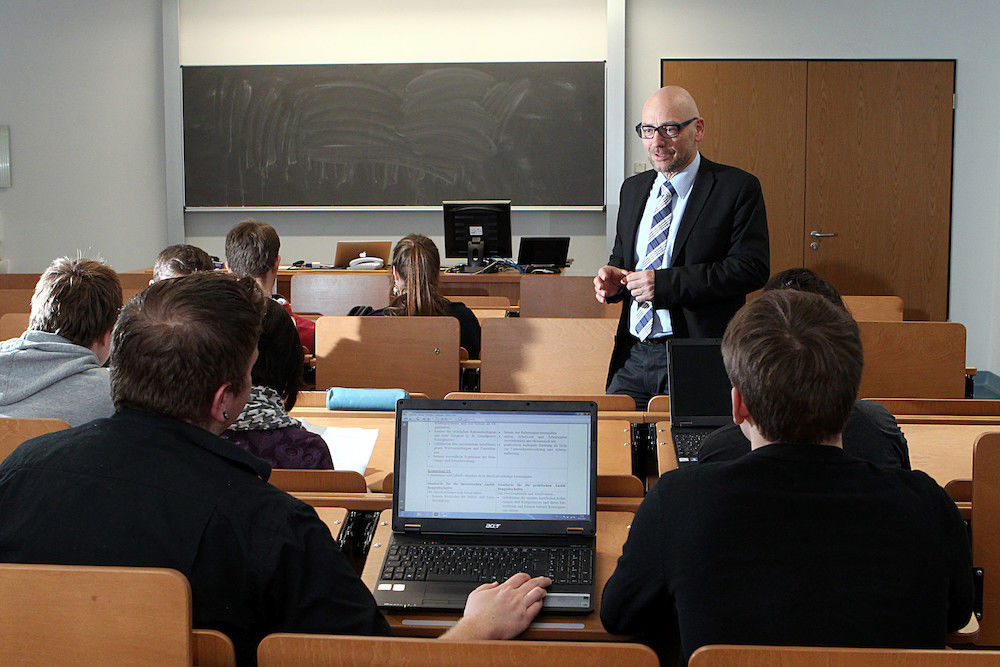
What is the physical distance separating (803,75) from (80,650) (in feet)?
24.2

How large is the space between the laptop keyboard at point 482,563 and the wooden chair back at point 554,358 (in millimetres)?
2020

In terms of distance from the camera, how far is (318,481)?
2258mm

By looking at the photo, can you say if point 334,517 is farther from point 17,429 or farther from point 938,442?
point 938,442

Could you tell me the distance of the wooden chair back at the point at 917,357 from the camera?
12.3 ft

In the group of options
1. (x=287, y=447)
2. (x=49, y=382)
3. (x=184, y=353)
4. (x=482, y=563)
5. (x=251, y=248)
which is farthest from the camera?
(x=251, y=248)

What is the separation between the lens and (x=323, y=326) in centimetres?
399

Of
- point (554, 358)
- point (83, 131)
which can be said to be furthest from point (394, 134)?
point (554, 358)

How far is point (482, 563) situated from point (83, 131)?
24.2 ft

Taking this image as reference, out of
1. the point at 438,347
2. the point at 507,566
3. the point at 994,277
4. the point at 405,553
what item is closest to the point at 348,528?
the point at 405,553

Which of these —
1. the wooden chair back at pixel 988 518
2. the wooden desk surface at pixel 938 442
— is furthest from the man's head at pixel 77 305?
the wooden chair back at pixel 988 518

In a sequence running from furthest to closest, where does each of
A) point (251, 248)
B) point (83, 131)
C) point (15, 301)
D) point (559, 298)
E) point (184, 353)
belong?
point (83, 131)
point (559, 298)
point (15, 301)
point (251, 248)
point (184, 353)

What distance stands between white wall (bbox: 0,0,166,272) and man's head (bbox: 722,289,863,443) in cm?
749

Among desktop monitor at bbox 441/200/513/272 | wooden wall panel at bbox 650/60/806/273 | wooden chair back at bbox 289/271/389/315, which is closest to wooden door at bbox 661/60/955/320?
wooden wall panel at bbox 650/60/806/273

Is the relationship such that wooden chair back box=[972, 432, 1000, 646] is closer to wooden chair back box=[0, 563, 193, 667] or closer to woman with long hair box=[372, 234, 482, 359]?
wooden chair back box=[0, 563, 193, 667]
